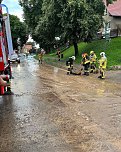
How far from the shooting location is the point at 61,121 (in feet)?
30.6

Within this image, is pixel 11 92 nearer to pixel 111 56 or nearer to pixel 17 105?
pixel 17 105

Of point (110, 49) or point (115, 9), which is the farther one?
point (115, 9)

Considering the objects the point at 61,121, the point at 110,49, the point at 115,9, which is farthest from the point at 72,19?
the point at 61,121

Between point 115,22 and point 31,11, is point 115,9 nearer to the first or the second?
point 115,22

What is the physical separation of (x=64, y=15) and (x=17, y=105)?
26900 millimetres

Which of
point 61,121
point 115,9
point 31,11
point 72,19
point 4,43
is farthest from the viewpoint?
point 115,9

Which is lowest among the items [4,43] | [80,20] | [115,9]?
[4,43]

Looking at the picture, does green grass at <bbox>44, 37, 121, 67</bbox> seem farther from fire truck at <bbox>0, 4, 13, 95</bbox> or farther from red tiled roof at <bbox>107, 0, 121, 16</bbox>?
fire truck at <bbox>0, 4, 13, 95</bbox>

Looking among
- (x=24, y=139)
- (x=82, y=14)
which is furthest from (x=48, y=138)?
(x=82, y=14)

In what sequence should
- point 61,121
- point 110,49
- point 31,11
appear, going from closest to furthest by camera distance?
point 61,121
point 110,49
point 31,11

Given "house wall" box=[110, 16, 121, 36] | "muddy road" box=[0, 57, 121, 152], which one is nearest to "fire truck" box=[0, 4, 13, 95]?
"muddy road" box=[0, 57, 121, 152]

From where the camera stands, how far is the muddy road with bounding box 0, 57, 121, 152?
7107 mm

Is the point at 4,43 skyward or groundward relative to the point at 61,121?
skyward

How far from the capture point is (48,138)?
766 centimetres
